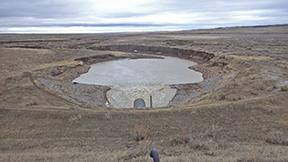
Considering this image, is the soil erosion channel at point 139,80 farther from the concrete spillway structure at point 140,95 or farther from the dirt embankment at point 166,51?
the dirt embankment at point 166,51

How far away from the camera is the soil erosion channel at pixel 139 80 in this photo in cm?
2953

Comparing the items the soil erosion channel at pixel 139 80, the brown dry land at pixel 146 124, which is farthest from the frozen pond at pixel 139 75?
the brown dry land at pixel 146 124

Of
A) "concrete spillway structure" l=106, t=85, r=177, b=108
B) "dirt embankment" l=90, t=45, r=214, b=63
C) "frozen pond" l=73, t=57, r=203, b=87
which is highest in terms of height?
"concrete spillway structure" l=106, t=85, r=177, b=108

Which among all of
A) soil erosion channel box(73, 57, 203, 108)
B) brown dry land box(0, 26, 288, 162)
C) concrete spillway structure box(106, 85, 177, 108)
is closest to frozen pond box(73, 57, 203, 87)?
soil erosion channel box(73, 57, 203, 108)

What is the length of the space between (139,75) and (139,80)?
3.82 metres

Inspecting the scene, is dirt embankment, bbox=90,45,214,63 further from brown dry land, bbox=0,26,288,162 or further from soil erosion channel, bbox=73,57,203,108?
brown dry land, bbox=0,26,288,162

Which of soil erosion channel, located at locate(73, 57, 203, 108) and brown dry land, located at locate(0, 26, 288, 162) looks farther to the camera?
soil erosion channel, located at locate(73, 57, 203, 108)

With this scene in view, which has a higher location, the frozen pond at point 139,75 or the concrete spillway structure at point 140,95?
the concrete spillway structure at point 140,95

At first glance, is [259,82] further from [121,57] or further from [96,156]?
[121,57]

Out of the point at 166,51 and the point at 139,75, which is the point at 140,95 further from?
the point at 166,51

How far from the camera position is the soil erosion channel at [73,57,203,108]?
29.5 metres

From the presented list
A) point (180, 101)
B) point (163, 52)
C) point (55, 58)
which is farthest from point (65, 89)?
point (163, 52)

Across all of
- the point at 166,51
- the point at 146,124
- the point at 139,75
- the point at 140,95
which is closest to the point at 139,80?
the point at 139,75

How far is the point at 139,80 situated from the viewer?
38.8 metres
